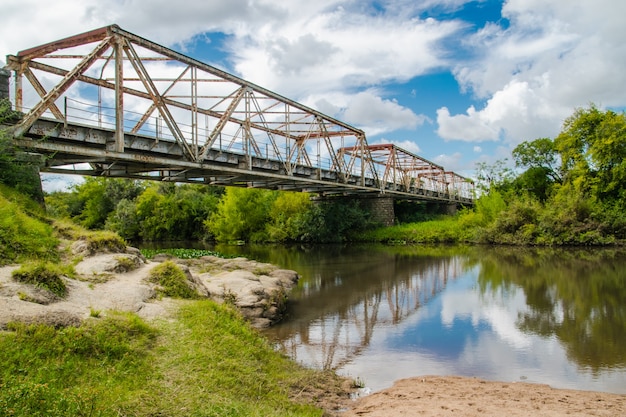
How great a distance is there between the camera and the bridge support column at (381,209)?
57938 mm

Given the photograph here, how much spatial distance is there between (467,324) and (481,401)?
781 cm

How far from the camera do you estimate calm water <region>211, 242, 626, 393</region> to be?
36.0 feet

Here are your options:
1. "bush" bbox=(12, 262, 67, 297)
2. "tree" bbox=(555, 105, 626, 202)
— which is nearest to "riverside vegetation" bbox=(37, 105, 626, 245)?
"tree" bbox=(555, 105, 626, 202)

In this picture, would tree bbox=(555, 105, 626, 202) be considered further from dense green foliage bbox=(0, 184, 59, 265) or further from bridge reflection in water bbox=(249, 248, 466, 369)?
dense green foliage bbox=(0, 184, 59, 265)

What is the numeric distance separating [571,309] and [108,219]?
67.9 m

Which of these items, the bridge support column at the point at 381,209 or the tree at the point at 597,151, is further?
the bridge support column at the point at 381,209

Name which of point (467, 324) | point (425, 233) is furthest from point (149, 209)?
point (467, 324)

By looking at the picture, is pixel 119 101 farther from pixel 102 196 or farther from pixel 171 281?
pixel 102 196

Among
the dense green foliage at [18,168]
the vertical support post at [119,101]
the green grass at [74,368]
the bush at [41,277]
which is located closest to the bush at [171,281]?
the bush at [41,277]

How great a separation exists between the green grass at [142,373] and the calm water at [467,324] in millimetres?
2472

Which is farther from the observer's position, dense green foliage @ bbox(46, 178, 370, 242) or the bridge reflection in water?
dense green foliage @ bbox(46, 178, 370, 242)

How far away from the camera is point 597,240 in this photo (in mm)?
40438

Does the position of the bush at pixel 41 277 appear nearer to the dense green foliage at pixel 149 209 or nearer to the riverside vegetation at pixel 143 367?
the riverside vegetation at pixel 143 367

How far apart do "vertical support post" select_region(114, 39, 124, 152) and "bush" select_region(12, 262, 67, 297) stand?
464 inches
